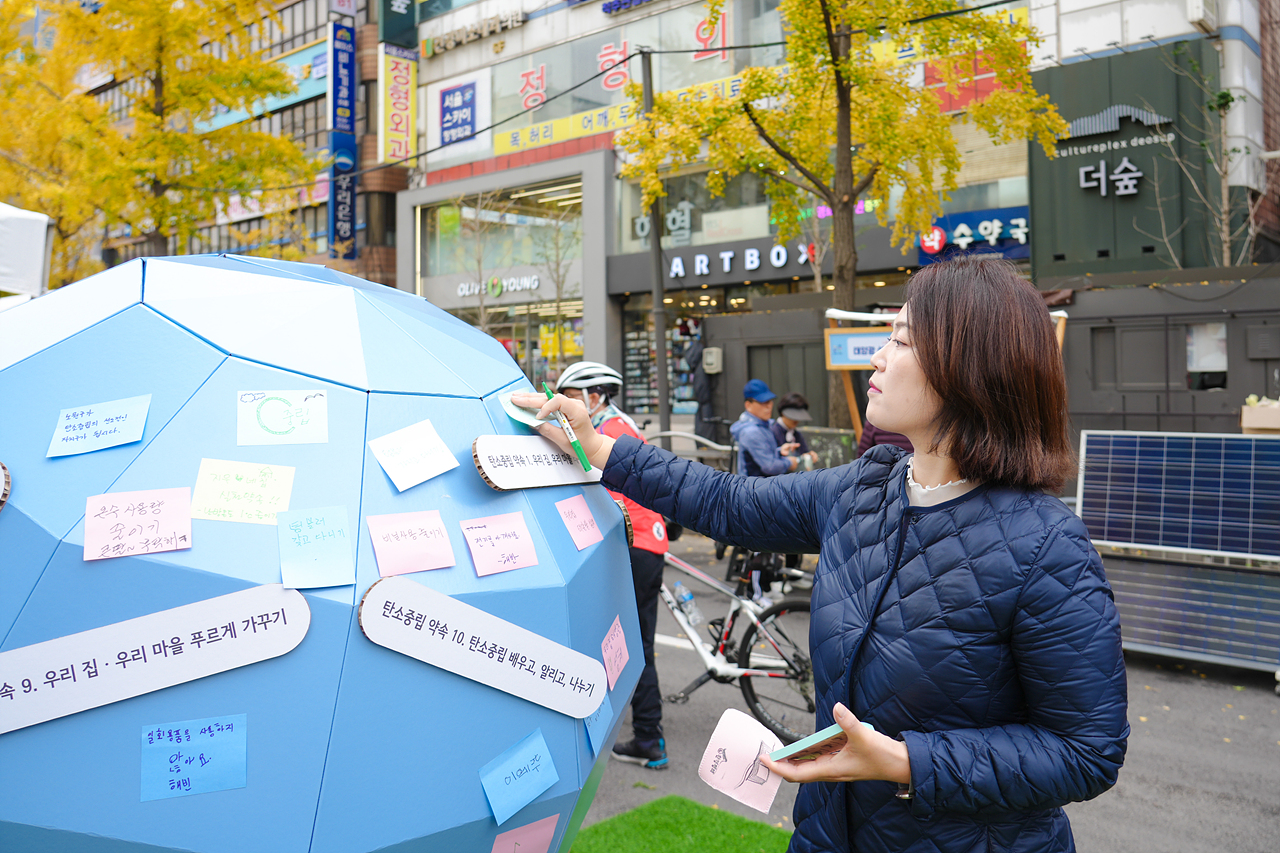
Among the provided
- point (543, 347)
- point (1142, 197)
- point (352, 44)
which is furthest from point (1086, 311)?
point (352, 44)

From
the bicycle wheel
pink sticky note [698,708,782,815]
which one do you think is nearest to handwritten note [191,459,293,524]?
pink sticky note [698,708,782,815]

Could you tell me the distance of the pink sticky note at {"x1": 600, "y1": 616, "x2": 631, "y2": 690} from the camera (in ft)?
5.67

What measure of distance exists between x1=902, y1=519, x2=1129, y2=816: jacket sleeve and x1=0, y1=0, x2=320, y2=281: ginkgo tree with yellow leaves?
1208 cm

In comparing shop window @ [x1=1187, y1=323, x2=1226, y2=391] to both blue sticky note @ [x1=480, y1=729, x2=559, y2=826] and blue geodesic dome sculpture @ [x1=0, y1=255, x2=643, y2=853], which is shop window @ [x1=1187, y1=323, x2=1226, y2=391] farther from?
blue sticky note @ [x1=480, y1=729, x2=559, y2=826]

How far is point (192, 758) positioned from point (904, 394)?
1309 mm

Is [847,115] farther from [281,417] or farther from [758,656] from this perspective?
[281,417]

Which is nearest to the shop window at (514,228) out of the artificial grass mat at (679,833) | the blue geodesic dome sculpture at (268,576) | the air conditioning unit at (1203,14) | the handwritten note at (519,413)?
the air conditioning unit at (1203,14)

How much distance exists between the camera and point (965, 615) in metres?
1.41

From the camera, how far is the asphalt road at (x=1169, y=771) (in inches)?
146

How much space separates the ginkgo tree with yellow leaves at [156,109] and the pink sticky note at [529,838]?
11584 mm

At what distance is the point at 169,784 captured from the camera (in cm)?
128

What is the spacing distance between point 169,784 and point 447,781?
413 mm

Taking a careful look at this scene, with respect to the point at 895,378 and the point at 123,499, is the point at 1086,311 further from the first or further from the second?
the point at 123,499

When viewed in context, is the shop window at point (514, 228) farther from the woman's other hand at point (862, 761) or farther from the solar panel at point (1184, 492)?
the woman's other hand at point (862, 761)
